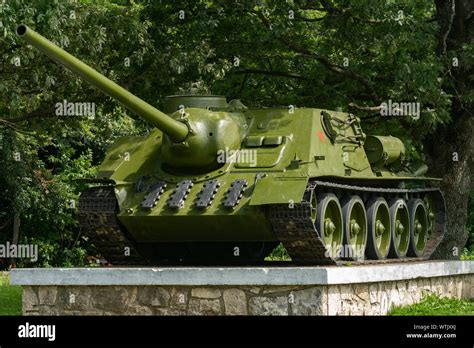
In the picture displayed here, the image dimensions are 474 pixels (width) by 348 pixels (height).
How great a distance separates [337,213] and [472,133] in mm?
5394

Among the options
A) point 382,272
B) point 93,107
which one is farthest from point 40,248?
point 382,272

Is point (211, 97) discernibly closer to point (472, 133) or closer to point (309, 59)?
point (309, 59)

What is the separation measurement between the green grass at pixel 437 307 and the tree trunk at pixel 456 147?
371 centimetres

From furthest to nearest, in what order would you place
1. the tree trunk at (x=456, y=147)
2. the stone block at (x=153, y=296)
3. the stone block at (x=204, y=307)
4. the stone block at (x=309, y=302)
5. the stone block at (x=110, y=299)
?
the tree trunk at (x=456, y=147) < the stone block at (x=110, y=299) < the stone block at (x=153, y=296) < the stone block at (x=204, y=307) < the stone block at (x=309, y=302)

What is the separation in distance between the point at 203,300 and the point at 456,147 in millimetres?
8439

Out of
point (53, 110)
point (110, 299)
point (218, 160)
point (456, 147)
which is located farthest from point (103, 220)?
point (456, 147)

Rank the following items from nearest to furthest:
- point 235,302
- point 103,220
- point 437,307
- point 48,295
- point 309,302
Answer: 1. point 309,302
2. point 235,302
3. point 48,295
4. point 437,307
5. point 103,220

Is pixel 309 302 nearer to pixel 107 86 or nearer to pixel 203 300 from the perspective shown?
pixel 203 300

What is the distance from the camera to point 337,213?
16.7 metres

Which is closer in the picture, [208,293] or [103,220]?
[208,293]

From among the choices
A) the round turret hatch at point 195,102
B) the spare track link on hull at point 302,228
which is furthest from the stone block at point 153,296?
the round turret hatch at point 195,102

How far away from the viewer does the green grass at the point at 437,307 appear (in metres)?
15.8

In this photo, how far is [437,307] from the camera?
16.4 metres

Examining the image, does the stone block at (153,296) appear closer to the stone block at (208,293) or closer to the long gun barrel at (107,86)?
the stone block at (208,293)
